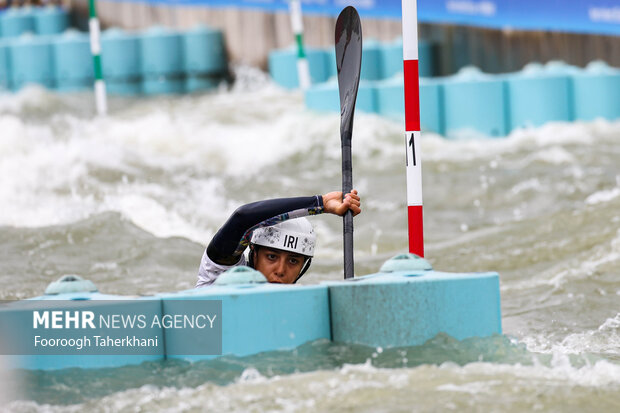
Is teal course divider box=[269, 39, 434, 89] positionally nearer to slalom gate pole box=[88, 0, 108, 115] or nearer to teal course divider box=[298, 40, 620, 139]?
teal course divider box=[298, 40, 620, 139]

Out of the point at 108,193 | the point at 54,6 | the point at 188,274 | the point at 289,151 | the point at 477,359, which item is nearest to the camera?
the point at 477,359

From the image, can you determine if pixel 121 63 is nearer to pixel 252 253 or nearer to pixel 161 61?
pixel 161 61

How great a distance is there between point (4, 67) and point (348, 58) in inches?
471

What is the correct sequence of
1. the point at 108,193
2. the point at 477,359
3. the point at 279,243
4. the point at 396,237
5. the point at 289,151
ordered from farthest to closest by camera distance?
the point at 289,151
the point at 108,193
the point at 396,237
the point at 279,243
the point at 477,359

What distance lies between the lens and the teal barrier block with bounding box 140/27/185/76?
51.6ft

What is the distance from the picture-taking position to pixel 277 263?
171 inches

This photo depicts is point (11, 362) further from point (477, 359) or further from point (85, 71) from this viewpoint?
point (85, 71)

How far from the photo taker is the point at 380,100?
476 inches

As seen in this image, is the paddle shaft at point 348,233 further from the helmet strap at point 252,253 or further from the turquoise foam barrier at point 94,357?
the turquoise foam barrier at point 94,357

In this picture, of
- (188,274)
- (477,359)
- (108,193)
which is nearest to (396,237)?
(188,274)

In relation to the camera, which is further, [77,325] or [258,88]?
[258,88]

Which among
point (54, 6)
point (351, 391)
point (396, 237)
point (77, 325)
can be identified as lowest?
point (396, 237)

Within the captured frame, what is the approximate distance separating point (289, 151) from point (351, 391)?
8.54m

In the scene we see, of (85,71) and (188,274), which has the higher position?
(85,71)
